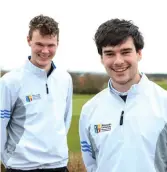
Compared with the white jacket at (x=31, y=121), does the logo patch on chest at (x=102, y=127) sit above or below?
above

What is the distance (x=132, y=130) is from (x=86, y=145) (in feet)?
1.69

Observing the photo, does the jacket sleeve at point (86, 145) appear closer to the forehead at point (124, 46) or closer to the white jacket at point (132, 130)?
the white jacket at point (132, 130)

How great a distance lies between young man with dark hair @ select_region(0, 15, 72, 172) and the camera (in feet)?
13.1

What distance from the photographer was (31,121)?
398cm

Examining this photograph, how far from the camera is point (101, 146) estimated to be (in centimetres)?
275

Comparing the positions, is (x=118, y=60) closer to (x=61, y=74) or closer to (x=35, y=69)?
(x=35, y=69)

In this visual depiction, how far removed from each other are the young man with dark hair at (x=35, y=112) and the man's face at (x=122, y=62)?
1394 millimetres

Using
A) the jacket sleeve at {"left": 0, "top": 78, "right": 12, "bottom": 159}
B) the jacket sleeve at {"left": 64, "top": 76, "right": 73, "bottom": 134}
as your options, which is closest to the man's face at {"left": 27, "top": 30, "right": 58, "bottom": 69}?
the jacket sleeve at {"left": 0, "top": 78, "right": 12, "bottom": 159}

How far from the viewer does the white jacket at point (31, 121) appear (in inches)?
Answer: 157

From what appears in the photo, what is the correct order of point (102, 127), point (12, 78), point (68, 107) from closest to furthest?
point (102, 127) < point (12, 78) < point (68, 107)

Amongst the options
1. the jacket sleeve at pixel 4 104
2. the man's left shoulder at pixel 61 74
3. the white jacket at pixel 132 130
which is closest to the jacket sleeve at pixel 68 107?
the man's left shoulder at pixel 61 74

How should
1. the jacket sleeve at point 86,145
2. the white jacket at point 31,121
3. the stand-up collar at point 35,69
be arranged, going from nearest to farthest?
1. the jacket sleeve at point 86,145
2. the white jacket at point 31,121
3. the stand-up collar at point 35,69

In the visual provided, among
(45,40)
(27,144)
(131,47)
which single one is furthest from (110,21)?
(27,144)

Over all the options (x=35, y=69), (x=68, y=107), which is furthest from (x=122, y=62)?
(x=68, y=107)
